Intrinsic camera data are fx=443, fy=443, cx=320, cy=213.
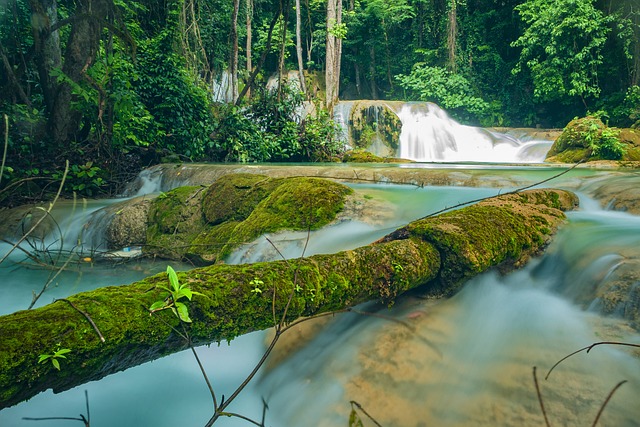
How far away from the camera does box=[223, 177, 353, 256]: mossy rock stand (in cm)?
497

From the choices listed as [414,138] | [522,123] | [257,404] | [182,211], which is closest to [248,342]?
[257,404]

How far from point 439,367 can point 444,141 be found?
19900mm

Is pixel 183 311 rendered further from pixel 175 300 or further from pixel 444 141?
pixel 444 141

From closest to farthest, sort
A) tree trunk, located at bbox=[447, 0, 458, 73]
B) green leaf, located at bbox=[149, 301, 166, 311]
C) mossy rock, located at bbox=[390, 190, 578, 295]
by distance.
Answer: green leaf, located at bbox=[149, 301, 166, 311], mossy rock, located at bbox=[390, 190, 578, 295], tree trunk, located at bbox=[447, 0, 458, 73]

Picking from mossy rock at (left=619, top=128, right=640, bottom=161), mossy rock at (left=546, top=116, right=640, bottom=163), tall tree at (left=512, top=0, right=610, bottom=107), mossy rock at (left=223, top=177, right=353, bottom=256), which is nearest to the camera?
mossy rock at (left=223, top=177, right=353, bottom=256)

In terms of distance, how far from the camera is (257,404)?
110 inches

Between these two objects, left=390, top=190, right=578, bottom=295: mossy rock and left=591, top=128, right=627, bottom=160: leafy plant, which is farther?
left=591, top=128, right=627, bottom=160: leafy plant

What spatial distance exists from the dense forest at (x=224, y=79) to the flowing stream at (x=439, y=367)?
62.3 inches

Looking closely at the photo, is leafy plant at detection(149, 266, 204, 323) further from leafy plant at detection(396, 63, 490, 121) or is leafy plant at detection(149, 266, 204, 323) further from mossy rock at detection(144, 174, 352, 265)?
leafy plant at detection(396, 63, 490, 121)

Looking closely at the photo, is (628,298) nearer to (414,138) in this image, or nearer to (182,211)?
(182,211)

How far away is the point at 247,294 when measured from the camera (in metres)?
2.38

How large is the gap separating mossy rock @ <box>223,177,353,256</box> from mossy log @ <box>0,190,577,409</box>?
1656mm

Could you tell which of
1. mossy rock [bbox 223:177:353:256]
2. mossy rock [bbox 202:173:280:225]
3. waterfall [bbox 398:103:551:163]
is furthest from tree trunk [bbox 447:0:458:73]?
mossy rock [bbox 223:177:353:256]

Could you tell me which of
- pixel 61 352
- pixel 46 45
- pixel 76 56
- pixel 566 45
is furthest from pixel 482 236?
pixel 566 45
